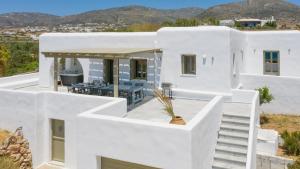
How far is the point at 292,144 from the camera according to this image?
1941 cm

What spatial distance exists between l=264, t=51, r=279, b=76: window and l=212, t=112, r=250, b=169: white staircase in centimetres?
1470

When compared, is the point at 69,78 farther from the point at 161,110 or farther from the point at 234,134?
the point at 234,134

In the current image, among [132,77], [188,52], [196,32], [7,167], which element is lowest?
[7,167]

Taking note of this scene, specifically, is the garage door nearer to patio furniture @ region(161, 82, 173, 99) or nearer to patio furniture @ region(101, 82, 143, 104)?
patio furniture @ region(101, 82, 143, 104)

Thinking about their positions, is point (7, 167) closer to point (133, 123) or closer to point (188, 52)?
point (133, 123)

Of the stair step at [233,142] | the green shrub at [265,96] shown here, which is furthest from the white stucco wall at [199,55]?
the stair step at [233,142]

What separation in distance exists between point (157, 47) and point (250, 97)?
299 inches

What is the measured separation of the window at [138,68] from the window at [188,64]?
9.64 ft

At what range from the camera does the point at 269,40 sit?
2898 cm

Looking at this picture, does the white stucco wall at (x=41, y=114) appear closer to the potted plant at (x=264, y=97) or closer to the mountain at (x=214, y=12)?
the potted plant at (x=264, y=97)

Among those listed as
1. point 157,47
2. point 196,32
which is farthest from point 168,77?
point 196,32

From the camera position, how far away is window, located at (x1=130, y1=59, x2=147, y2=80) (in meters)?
23.4

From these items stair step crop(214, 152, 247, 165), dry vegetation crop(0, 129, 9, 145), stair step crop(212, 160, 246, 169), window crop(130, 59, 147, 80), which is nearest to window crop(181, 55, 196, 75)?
window crop(130, 59, 147, 80)

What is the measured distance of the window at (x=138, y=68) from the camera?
2336cm
